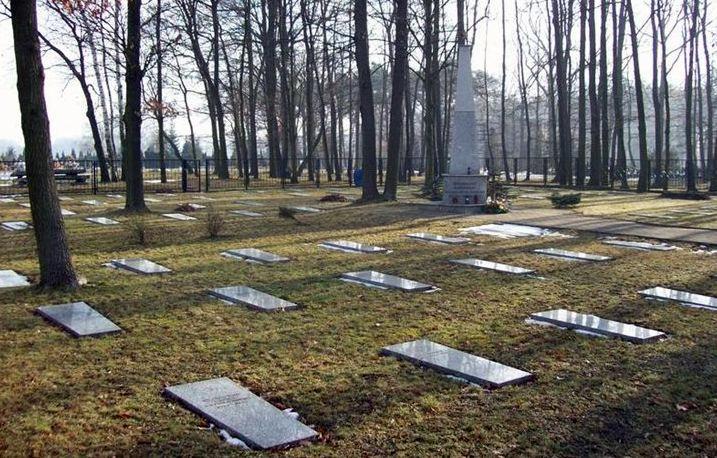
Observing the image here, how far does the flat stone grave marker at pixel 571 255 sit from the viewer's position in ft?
28.6

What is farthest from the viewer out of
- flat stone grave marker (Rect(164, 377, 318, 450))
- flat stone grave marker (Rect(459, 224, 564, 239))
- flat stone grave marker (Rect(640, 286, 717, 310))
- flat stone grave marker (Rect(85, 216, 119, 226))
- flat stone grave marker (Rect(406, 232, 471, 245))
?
flat stone grave marker (Rect(85, 216, 119, 226))

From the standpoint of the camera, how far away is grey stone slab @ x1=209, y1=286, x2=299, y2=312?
579 cm

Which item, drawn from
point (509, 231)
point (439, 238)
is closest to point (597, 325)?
point (439, 238)

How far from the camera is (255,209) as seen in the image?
16.4m

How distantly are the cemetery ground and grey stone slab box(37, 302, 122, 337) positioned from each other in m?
0.09

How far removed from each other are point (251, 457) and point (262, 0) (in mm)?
31374

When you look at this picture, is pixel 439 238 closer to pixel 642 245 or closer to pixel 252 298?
pixel 642 245

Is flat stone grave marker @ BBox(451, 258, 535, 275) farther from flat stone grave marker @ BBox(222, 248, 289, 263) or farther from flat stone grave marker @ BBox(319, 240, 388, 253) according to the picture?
flat stone grave marker @ BBox(222, 248, 289, 263)

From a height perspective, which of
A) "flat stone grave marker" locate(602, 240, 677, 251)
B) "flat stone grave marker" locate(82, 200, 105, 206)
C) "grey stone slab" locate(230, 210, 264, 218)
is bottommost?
"flat stone grave marker" locate(602, 240, 677, 251)

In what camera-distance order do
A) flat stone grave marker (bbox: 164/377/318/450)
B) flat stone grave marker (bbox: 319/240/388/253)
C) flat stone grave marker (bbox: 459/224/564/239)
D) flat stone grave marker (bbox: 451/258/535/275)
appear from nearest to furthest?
flat stone grave marker (bbox: 164/377/318/450), flat stone grave marker (bbox: 451/258/535/275), flat stone grave marker (bbox: 319/240/388/253), flat stone grave marker (bbox: 459/224/564/239)

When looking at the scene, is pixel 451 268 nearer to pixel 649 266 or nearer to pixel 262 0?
pixel 649 266

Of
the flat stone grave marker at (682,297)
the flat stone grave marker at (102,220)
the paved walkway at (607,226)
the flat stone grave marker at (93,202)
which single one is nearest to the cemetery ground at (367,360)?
the flat stone grave marker at (682,297)

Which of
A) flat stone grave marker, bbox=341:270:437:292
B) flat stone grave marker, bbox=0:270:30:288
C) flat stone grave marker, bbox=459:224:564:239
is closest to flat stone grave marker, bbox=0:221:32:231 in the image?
flat stone grave marker, bbox=0:270:30:288

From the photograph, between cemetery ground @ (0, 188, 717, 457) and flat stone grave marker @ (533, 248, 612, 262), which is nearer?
cemetery ground @ (0, 188, 717, 457)
